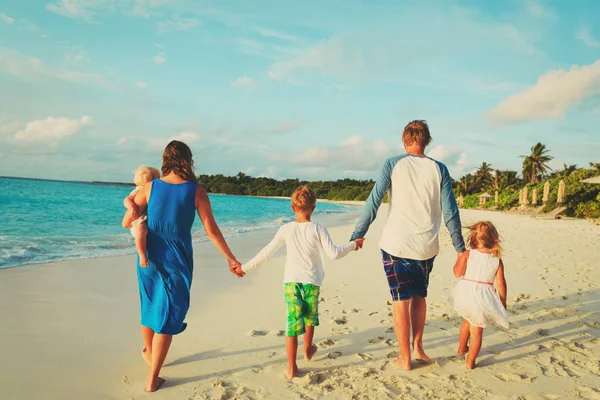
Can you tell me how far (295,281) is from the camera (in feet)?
10.6

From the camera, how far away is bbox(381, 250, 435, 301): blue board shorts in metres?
3.33

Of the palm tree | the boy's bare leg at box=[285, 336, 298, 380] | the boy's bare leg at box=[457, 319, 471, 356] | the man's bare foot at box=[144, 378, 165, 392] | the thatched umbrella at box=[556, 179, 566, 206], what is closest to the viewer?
the man's bare foot at box=[144, 378, 165, 392]

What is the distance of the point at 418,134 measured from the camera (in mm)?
3422

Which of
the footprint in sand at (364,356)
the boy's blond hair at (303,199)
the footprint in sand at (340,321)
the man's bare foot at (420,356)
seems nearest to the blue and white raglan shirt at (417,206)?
the boy's blond hair at (303,199)

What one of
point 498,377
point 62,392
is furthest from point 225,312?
point 498,377

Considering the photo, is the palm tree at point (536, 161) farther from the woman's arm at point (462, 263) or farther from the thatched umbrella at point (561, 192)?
the woman's arm at point (462, 263)

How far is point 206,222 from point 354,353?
1.87 metres

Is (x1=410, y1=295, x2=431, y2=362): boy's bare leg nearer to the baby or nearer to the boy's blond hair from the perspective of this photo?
the boy's blond hair

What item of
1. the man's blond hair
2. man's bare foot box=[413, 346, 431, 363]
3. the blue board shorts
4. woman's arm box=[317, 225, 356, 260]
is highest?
the man's blond hair

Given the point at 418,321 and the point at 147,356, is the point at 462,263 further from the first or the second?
the point at 147,356

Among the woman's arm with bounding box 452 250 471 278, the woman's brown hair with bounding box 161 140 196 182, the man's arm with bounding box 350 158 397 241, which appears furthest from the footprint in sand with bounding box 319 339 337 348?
the woman's brown hair with bounding box 161 140 196 182

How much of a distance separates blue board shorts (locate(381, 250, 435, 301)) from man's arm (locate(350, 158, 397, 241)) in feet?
1.03

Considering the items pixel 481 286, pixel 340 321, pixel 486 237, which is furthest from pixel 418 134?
pixel 340 321

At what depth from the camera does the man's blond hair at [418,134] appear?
3.42 meters
